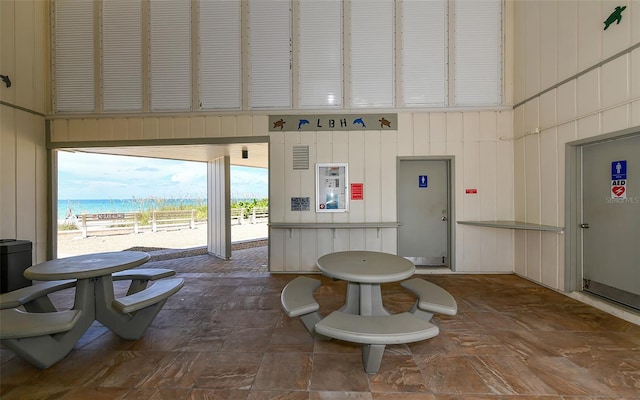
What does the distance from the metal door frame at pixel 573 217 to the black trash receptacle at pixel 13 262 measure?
876 centimetres

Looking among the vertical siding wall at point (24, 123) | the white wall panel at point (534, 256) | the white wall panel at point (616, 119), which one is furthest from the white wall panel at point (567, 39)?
the vertical siding wall at point (24, 123)

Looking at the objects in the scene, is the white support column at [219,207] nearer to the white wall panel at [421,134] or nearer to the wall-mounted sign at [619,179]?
→ the white wall panel at [421,134]

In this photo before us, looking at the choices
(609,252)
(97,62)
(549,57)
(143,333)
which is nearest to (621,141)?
(609,252)

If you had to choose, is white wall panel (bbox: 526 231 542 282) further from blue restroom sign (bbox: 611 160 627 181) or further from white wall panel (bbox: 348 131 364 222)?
white wall panel (bbox: 348 131 364 222)

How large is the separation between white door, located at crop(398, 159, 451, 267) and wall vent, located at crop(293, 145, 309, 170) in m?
1.95

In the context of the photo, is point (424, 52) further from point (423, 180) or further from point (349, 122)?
point (423, 180)

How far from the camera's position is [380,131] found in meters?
5.10

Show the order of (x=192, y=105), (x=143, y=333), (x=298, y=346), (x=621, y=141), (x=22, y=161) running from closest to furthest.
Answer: (x=298, y=346)
(x=143, y=333)
(x=621, y=141)
(x=22, y=161)
(x=192, y=105)

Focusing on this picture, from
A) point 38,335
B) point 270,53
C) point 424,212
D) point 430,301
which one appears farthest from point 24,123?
point 424,212

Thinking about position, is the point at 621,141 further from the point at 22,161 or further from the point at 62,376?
the point at 22,161

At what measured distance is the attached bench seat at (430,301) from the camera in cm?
238

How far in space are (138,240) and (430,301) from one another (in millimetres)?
10856

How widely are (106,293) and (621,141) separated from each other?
6.42 meters

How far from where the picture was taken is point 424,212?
5316 millimetres
